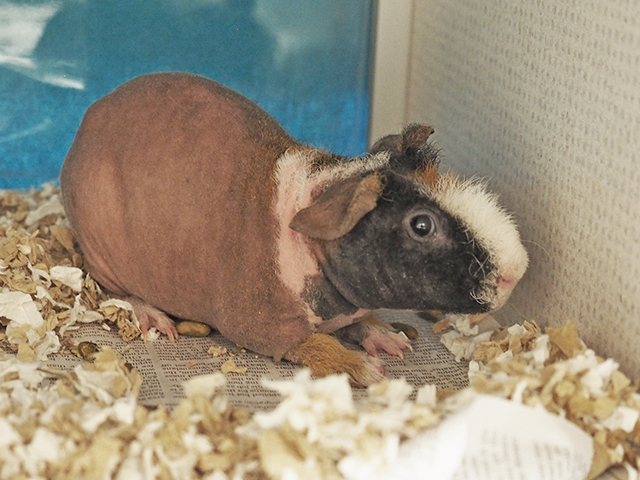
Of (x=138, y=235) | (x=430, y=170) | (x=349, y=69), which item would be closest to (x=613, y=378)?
(x=430, y=170)

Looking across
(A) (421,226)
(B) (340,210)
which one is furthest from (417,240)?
(B) (340,210)

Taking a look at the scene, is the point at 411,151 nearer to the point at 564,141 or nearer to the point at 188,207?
the point at 564,141

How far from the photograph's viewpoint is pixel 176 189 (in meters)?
1.66

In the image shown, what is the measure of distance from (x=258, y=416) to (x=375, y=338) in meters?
0.63

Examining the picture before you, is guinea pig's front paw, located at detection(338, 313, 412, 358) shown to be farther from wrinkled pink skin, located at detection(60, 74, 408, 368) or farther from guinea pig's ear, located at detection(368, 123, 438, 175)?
guinea pig's ear, located at detection(368, 123, 438, 175)

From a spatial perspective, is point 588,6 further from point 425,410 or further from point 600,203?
point 425,410

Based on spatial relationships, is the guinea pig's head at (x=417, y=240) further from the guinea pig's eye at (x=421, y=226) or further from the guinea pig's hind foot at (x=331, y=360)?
the guinea pig's hind foot at (x=331, y=360)

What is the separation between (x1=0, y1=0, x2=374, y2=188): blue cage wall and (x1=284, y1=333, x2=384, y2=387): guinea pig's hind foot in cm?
98

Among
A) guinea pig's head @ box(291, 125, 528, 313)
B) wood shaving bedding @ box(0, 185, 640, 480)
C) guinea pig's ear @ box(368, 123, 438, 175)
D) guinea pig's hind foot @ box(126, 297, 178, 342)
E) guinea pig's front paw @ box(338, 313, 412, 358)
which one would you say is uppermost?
guinea pig's ear @ box(368, 123, 438, 175)

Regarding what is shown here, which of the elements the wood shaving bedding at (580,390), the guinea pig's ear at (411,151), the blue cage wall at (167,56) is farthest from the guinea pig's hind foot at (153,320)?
the blue cage wall at (167,56)

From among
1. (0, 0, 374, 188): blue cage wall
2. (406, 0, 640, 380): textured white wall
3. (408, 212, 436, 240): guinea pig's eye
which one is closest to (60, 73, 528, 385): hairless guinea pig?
(408, 212, 436, 240): guinea pig's eye

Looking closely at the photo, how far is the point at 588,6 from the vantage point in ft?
4.88

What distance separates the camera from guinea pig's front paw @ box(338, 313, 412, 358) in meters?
1.72

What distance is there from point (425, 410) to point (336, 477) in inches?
6.5
